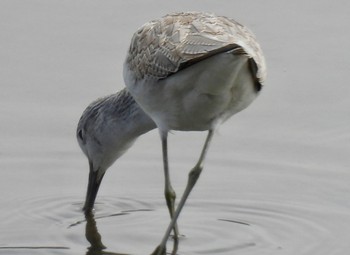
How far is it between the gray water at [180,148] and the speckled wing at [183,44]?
129 cm

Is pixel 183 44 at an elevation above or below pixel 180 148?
above

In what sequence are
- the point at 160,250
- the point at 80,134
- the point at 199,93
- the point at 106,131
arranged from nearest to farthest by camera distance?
the point at 199,93 < the point at 160,250 < the point at 106,131 < the point at 80,134

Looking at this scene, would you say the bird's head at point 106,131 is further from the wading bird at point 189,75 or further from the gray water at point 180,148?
the gray water at point 180,148

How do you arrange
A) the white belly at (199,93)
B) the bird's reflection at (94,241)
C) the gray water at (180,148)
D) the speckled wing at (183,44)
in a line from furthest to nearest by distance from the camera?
1. the gray water at (180,148)
2. the bird's reflection at (94,241)
3. the white belly at (199,93)
4. the speckled wing at (183,44)

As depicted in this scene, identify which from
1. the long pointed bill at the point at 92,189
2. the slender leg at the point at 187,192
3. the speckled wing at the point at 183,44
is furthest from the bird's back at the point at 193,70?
the long pointed bill at the point at 92,189

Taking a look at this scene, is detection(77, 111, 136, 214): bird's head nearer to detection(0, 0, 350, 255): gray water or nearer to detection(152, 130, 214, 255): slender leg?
detection(0, 0, 350, 255): gray water

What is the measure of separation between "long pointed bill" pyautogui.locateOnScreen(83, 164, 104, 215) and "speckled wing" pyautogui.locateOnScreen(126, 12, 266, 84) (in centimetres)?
125

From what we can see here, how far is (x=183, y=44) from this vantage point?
26.3 ft

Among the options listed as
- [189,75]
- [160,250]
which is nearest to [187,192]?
[160,250]

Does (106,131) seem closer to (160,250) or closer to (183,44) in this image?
(160,250)

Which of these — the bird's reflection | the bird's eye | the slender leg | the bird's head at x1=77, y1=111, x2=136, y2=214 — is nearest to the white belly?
the slender leg

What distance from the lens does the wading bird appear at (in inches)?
308

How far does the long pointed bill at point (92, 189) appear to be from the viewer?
9766mm

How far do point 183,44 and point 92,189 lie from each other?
2.21 m
